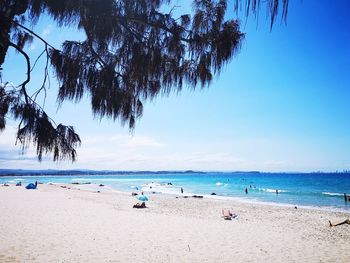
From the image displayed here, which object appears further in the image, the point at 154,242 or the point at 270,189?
the point at 270,189

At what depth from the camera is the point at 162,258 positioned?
778 cm

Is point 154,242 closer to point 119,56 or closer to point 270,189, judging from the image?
point 119,56

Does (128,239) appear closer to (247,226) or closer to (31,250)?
(31,250)

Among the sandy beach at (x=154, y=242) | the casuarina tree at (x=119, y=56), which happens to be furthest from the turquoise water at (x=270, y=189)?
the casuarina tree at (x=119, y=56)

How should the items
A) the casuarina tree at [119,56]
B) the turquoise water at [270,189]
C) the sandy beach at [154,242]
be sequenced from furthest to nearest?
the turquoise water at [270,189] → the sandy beach at [154,242] → the casuarina tree at [119,56]

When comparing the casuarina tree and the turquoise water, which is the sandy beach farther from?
the turquoise water

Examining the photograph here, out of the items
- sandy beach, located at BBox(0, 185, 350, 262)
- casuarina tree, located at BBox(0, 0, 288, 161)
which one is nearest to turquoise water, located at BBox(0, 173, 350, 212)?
sandy beach, located at BBox(0, 185, 350, 262)

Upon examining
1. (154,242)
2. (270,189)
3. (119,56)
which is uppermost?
(119,56)

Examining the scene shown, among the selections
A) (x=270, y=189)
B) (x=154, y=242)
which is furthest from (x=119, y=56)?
(x=270, y=189)

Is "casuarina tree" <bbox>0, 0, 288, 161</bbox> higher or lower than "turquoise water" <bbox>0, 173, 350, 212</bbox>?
higher

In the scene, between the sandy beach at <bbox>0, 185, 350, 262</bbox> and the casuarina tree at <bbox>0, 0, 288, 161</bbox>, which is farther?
the sandy beach at <bbox>0, 185, 350, 262</bbox>

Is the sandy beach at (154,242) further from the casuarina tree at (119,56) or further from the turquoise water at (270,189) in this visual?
the turquoise water at (270,189)

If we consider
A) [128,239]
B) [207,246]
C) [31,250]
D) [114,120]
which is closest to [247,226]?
[207,246]

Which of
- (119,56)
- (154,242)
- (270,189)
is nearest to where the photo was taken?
(119,56)
